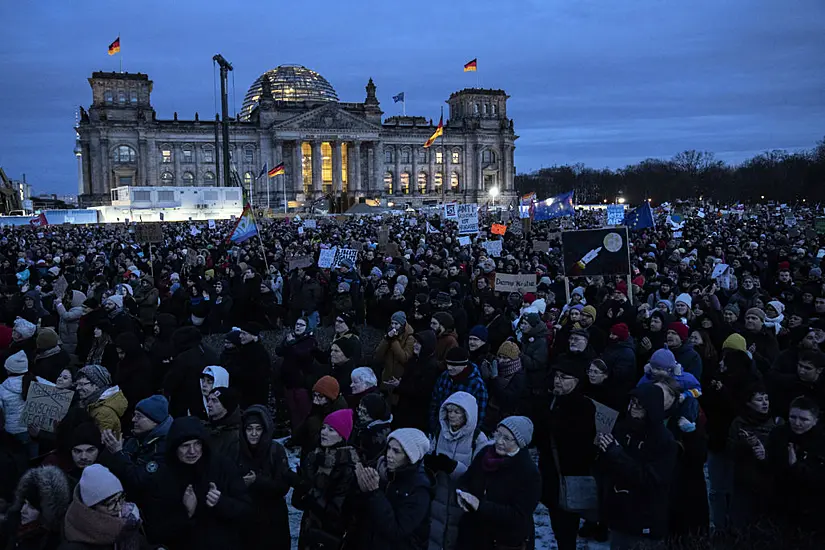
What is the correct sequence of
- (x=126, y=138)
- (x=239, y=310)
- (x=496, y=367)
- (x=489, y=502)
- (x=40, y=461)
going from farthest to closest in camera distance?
(x=126, y=138)
(x=239, y=310)
(x=496, y=367)
(x=40, y=461)
(x=489, y=502)

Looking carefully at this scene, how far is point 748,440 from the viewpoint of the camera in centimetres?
481

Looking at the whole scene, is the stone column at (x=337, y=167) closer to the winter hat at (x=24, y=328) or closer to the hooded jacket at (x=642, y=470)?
the winter hat at (x=24, y=328)

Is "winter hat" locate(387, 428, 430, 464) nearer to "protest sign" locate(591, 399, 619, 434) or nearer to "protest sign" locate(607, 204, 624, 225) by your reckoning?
"protest sign" locate(591, 399, 619, 434)

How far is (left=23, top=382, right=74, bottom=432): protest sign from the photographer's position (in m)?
5.19

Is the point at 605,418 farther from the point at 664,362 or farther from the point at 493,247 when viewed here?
the point at 493,247

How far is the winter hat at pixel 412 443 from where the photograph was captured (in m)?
3.82

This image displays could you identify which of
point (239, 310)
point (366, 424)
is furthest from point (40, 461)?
point (239, 310)

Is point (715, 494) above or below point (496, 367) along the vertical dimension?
below

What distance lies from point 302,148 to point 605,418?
86701 mm

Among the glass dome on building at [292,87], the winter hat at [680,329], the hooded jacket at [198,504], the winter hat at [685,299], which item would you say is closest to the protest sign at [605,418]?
the winter hat at [680,329]

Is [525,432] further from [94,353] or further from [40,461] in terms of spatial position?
[94,353]

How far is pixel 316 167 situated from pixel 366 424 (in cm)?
8619

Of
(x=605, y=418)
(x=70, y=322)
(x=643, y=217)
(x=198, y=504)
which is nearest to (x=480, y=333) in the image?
(x=605, y=418)

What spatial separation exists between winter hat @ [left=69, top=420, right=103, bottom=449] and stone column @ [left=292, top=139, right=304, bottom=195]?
81.3 metres
